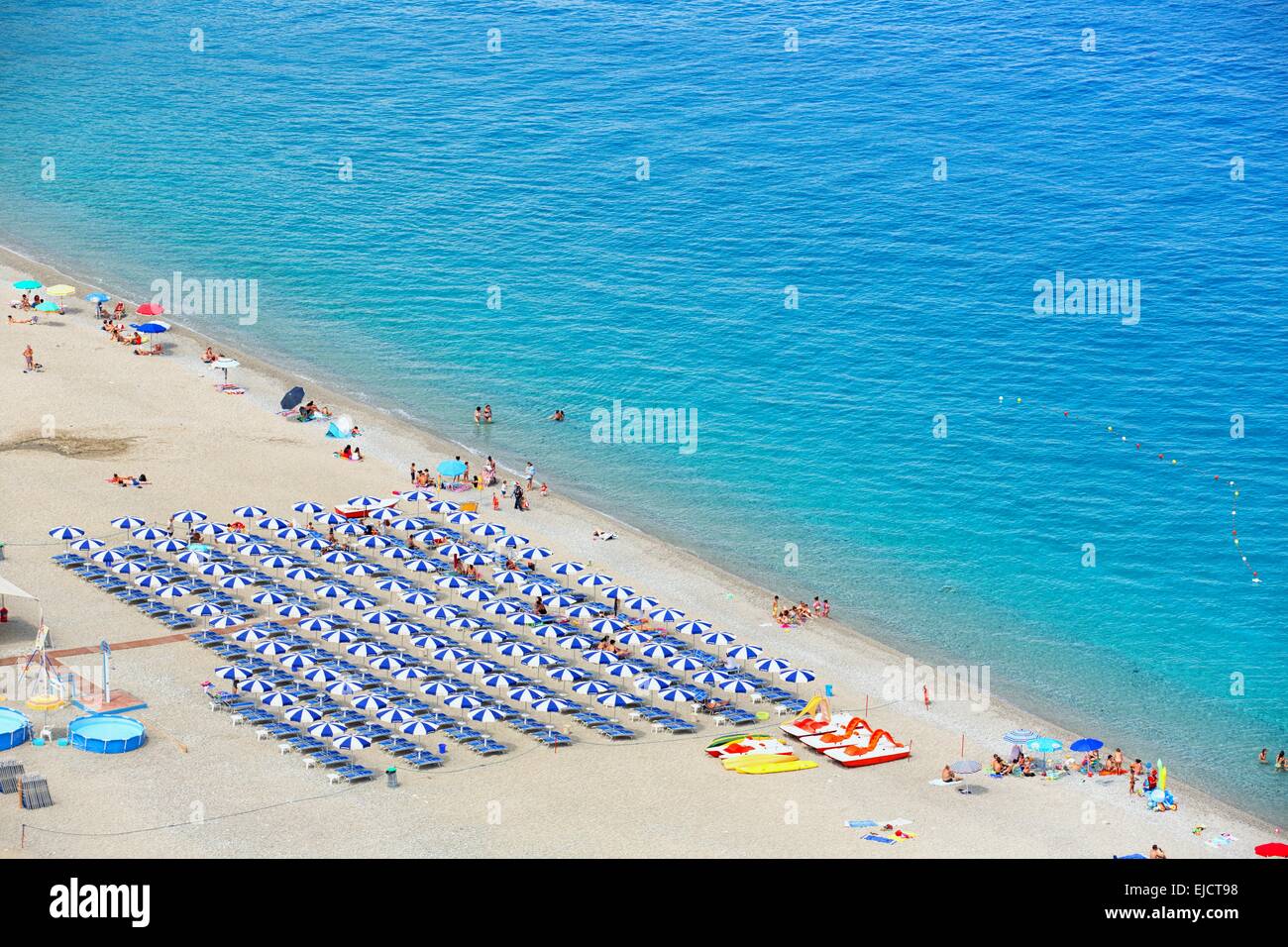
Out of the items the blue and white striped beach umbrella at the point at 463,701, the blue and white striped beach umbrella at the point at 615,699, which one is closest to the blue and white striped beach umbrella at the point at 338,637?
the blue and white striped beach umbrella at the point at 463,701

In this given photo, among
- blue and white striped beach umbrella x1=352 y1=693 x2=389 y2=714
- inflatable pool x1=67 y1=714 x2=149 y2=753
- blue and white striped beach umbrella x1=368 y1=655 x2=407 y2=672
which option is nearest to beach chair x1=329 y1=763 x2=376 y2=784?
blue and white striped beach umbrella x1=352 y1=693 x2=389 y2=714

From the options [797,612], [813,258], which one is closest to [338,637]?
[797,612]

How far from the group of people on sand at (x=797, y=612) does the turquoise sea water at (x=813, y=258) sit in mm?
1688

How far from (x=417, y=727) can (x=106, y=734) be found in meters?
9.53

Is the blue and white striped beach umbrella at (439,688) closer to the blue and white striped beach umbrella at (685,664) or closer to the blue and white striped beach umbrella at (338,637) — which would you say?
the blue and white striped beach umbrella at (338,637)

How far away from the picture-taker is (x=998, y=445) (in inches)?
3226

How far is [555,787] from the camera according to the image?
50.9 m

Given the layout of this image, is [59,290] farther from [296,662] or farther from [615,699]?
[615,699]

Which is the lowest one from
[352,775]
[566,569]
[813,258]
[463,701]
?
[352,775]

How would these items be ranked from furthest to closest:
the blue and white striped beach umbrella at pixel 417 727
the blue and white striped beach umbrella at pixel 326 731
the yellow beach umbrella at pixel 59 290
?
the yellow beach umbrella at pixel 59 290 < the blue and white striped beach umbrella at pixel 417 727 < the blue and white striped beach umbrella at pixel 326 731

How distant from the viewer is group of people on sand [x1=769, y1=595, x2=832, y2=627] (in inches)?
2584

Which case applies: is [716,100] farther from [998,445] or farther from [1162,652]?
[1162,652]

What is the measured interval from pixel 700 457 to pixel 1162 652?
25139 mm

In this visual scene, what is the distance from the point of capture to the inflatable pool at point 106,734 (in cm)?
5028
